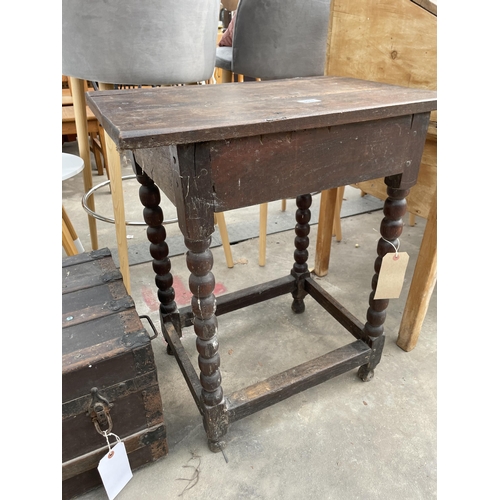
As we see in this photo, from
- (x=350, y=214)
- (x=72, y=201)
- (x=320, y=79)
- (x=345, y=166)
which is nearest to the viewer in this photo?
(x=345, y=166)

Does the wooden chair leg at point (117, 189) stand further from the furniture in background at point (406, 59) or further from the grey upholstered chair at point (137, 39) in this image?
the furniture in background at point (406, 59)

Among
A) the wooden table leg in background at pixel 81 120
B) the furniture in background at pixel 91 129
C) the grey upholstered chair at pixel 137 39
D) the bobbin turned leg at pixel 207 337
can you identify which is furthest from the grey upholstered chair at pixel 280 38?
the furniture in background at pixel 91 129

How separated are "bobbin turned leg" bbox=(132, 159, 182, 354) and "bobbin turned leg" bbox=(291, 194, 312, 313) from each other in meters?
0.47

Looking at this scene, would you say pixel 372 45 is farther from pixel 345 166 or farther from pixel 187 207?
pixel 187 207

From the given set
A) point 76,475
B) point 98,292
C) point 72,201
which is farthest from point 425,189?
point 72,201

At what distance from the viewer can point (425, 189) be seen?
1268 mm

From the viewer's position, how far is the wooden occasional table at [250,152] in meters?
0.68

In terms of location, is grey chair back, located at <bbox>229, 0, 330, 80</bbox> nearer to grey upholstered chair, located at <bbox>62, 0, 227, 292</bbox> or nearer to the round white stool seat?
grey upholstered chair, located at <bbox>62, 0, 227, 292</bbox>

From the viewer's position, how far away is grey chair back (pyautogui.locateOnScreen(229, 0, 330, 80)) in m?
1.43

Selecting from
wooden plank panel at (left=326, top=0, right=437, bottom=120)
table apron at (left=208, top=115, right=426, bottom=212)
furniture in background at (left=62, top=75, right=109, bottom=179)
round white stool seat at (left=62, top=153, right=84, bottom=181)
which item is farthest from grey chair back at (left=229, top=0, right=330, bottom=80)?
furniture in background at (left=62, top=75, right=109, bottom=179)

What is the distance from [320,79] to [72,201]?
77.0 inches

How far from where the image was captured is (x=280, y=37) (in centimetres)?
147

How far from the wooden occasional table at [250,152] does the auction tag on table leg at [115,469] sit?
20 cm

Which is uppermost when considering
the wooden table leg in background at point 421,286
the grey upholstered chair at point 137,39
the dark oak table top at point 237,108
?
the grey upholstered chair at point 137,39
